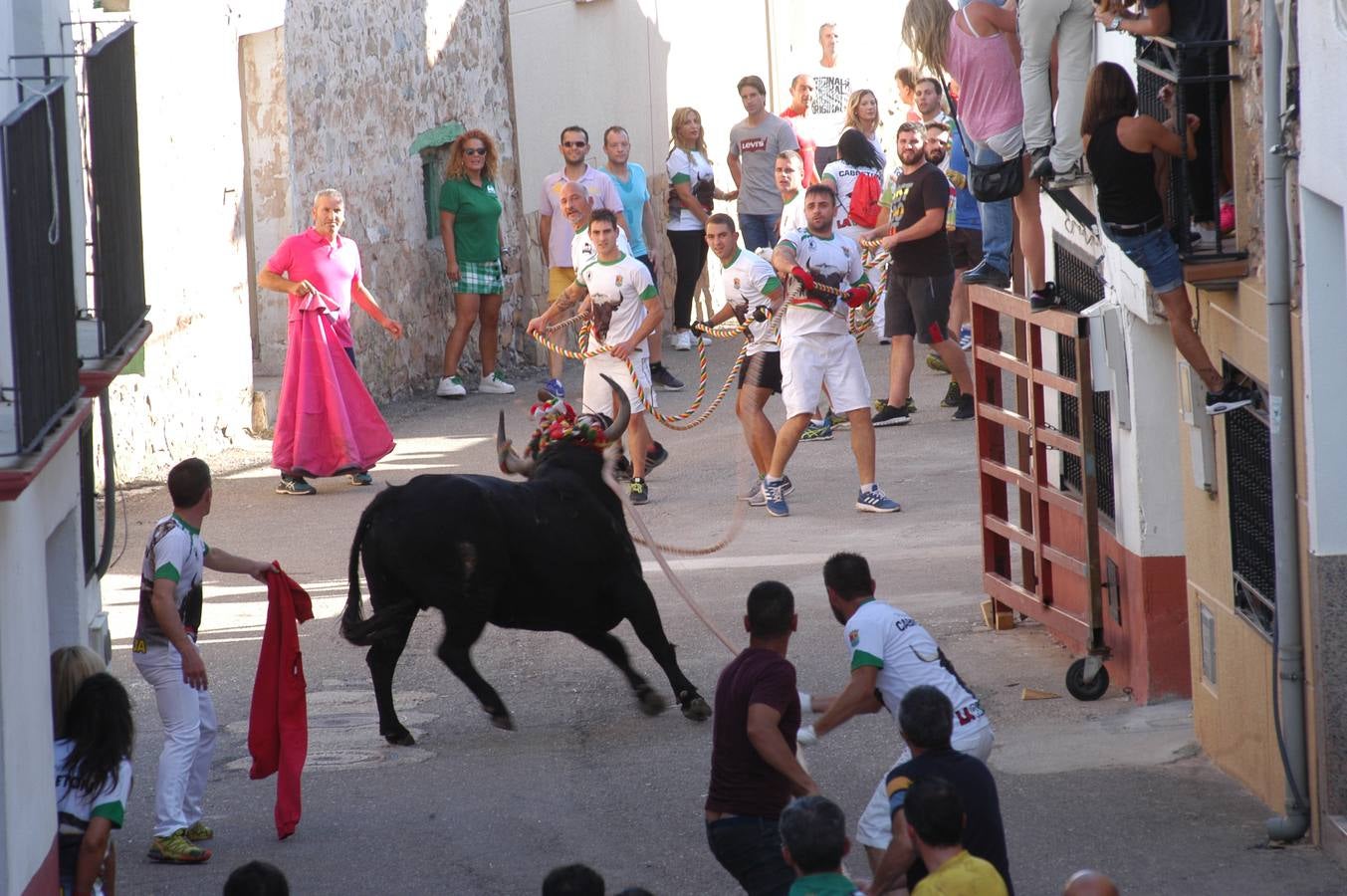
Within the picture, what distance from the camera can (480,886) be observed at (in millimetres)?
7332

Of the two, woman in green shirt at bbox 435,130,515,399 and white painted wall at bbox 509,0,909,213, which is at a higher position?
white painted wall at bbox 509,0,909,213

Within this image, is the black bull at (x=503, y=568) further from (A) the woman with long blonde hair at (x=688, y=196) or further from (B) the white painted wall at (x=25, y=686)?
(A) the woman with long blonde hair at (x=688, y=196)

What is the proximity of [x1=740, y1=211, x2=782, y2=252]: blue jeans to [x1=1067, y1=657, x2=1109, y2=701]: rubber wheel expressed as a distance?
429 inches

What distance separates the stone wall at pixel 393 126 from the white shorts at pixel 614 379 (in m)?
4.21

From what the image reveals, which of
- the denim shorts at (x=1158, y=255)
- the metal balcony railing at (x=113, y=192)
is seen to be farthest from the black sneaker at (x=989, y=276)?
the metal balcony railing at (x=113, y=192)

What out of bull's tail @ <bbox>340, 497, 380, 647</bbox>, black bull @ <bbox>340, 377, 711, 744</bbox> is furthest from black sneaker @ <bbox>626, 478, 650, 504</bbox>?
bull's tail @ <bbox>340, 497, 380, 647</bbox>

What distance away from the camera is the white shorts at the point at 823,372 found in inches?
517

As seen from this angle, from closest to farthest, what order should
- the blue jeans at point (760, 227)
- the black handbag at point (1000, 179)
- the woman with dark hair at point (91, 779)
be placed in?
the woman with dark hair at point (91, 779), the black handbag at point (1000, 179), the blue jeans at point (760, 227)

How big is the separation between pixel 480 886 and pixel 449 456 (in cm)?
859

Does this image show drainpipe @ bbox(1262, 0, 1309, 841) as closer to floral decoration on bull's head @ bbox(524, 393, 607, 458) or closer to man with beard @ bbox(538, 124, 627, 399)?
floral decoration on bull's head @ bbox(524, 393, 607, 458)

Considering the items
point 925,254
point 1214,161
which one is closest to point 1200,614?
point 1214,161

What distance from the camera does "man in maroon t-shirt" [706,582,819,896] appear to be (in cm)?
581

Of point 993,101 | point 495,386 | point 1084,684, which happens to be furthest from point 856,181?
point 1084,684

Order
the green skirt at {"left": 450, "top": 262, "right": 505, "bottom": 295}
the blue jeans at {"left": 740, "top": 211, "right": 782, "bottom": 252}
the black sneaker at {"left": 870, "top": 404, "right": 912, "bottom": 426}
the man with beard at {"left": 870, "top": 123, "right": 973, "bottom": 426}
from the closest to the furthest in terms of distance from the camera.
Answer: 1. the man with beard at {"left": 870, "top": 123, "right": 973, "bottom": 426}
2. the black sneaker at {"left": 870, "top": 404, "right": 912, "bottom": 426}
3. the green skirt at {"left": 450, "top": 262, "right": 505, "bottom": 295}
4. the blue jeans at {"left": 740, "top": 211, "right": 782, "bottom": 252}
